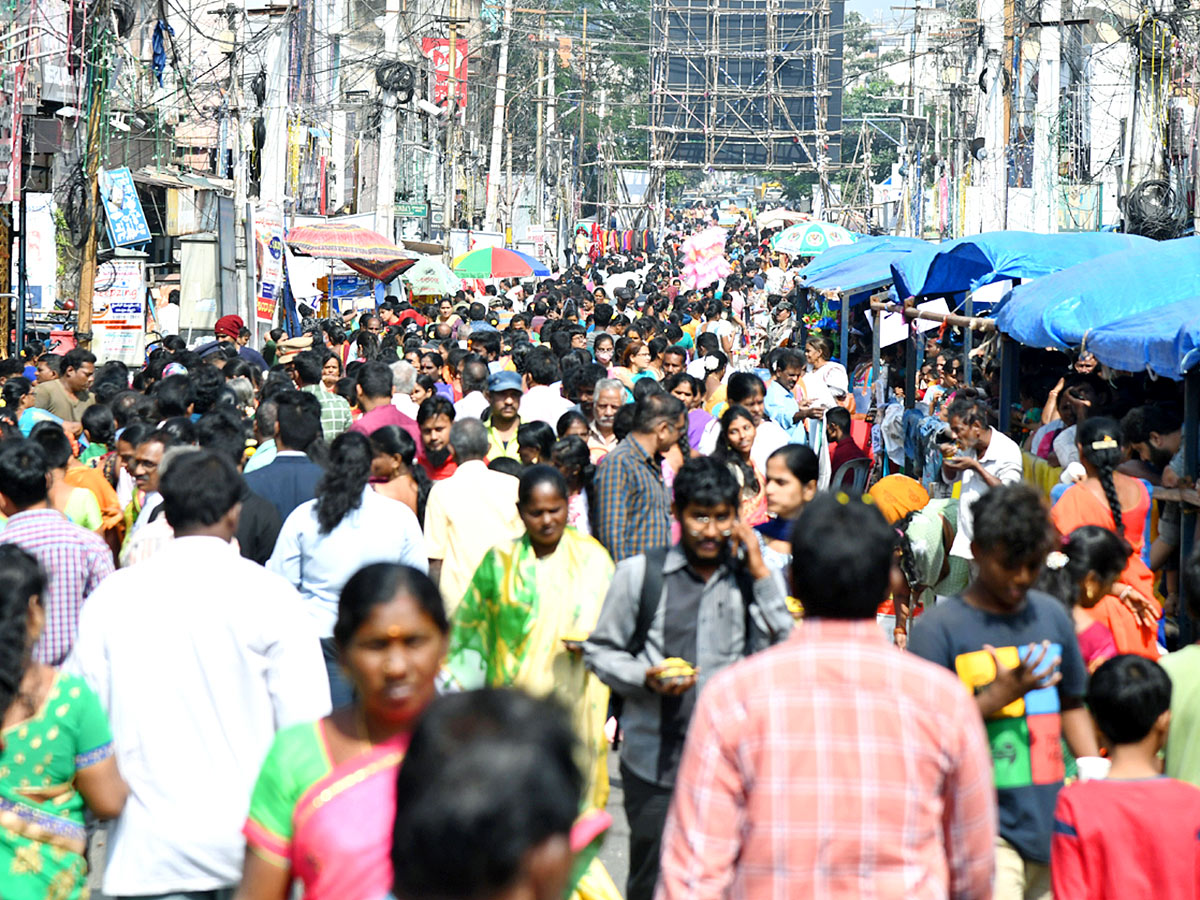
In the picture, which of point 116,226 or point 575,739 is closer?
Result: point 575,739

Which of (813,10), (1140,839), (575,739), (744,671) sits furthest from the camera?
(813,10)

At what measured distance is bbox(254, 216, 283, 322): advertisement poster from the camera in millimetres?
17219

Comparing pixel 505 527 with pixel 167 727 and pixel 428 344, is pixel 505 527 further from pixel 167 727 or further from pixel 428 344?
pixel 428 344

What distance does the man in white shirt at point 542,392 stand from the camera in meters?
9.64

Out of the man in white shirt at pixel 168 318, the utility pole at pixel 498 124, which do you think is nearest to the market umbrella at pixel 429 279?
the man in white shirt at pixel 168 318

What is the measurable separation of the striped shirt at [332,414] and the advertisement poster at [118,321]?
8270 mm

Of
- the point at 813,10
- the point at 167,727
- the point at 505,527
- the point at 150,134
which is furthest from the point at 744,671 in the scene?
the point at 813,10

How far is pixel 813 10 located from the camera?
7156cm

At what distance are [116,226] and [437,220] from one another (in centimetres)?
2509

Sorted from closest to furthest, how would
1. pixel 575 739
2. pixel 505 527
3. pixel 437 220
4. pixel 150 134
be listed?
1. pixel 575 739
2. pixel 505 527
3. pixel 150 134
4. pixel 437 220

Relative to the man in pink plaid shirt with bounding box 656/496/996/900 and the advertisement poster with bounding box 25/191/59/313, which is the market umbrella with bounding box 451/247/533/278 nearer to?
the advertisement poster with bounding box 25/191/59/313

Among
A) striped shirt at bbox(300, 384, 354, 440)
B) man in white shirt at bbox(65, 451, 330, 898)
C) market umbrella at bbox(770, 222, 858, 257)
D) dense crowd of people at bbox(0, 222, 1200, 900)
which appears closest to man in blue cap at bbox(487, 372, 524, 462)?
striped shirt at bbox(300, 384, 354, 440)

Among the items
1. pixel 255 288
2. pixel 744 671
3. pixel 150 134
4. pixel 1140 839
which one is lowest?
pixel 1140 839

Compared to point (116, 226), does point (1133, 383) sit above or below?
Answer: below
